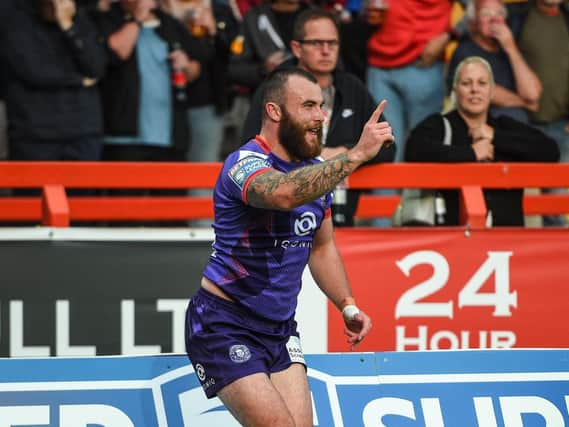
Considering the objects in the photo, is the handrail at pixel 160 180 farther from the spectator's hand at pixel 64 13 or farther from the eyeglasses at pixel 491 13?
the eyeglasses at pixel 491 13

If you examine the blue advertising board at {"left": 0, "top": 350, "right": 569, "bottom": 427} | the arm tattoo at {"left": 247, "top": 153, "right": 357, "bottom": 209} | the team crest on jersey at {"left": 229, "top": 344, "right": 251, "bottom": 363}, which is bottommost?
the blue advertising board at {"left": 0, "top": 350, "right": 569, "bottom": 427}

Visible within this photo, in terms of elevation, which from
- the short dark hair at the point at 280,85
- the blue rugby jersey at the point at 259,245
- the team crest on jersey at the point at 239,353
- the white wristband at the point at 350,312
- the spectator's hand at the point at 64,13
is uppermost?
the spectator's hand at the point at 64,13

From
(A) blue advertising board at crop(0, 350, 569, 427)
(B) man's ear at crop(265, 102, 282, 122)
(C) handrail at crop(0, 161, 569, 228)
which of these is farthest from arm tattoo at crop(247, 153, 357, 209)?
(C) handrail at crop(0, 161, 569, 228)

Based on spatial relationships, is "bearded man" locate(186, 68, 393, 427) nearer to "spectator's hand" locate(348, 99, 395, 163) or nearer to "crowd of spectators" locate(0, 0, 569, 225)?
"spectator's hand" locate(348, 99, 395, 163)

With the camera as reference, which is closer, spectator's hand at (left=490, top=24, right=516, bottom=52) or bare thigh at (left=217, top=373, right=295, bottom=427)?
bare thigh at (left=217, top=373, right=295, bottom=427)

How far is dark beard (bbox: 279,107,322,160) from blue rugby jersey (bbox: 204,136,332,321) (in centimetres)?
7

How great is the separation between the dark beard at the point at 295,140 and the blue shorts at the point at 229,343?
0.75 metres

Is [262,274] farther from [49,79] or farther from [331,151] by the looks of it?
[49,79]

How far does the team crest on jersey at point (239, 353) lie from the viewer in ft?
18.5

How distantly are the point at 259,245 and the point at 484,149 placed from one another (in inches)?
124

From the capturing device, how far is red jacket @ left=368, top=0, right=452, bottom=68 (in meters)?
10.1

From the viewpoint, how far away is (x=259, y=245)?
18.8 ft

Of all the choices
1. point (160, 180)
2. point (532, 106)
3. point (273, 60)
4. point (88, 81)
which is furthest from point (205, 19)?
point (532, 106)

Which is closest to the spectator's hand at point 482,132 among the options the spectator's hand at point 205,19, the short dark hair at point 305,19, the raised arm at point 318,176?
the short dark hair at point 305,19
